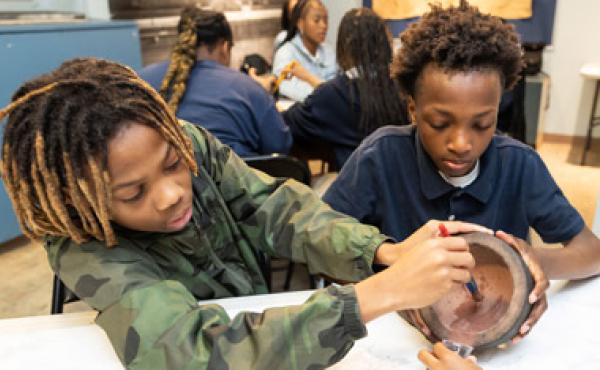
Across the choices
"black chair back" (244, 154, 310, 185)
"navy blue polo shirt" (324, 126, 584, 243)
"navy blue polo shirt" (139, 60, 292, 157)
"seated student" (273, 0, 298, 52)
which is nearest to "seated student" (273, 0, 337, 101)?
"seated student" (273, 0, 298, 52)

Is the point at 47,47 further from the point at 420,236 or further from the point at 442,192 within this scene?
the point at 420,236

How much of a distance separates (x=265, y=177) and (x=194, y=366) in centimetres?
49

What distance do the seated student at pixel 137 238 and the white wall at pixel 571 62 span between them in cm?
435

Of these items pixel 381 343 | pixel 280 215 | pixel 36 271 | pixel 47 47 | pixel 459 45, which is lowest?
pixel 36 271

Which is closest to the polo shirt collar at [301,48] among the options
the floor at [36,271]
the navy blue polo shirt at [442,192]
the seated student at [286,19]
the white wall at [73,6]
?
the seated student at [286,19]

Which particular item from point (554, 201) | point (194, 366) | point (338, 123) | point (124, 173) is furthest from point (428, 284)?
point (338, 123)

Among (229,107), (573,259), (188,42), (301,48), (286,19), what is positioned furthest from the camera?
(286,19)

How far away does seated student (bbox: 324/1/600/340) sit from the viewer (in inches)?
40.8

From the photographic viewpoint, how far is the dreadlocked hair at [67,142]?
0.71 meters

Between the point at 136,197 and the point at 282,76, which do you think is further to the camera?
the point at 282,76

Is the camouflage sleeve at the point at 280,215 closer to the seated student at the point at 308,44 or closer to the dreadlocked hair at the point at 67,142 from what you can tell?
the dreadlocked hair at the point at 67,142

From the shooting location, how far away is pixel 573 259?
1.02 m

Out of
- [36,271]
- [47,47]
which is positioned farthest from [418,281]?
[47,47]

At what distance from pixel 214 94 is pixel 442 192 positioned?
116 cm
